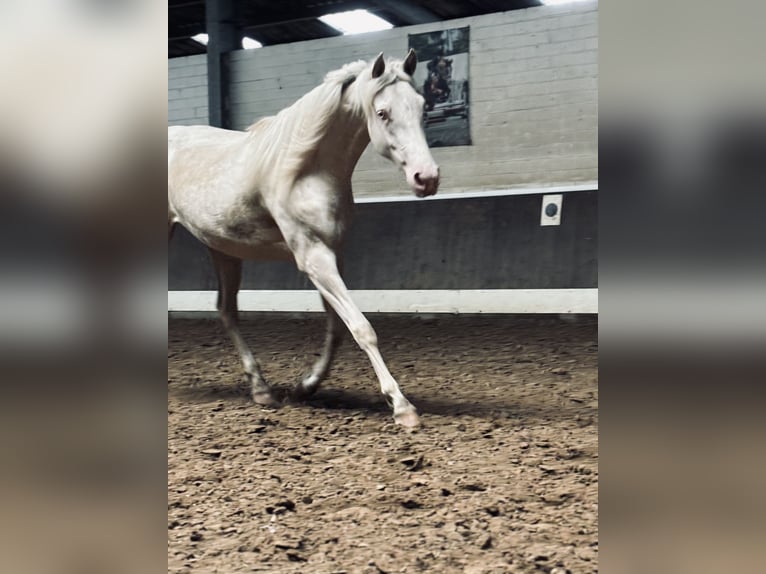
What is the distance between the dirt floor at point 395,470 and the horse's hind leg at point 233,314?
11 cm

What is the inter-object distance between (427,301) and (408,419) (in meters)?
2.40

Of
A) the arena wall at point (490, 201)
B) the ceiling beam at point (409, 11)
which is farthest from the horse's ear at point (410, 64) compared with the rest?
the ceiling beam at point (409, 11)

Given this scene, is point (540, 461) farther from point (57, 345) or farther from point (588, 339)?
point (588, 339)

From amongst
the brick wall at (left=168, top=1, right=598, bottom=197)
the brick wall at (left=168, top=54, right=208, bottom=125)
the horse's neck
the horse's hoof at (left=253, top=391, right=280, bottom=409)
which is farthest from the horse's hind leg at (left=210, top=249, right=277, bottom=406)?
the brick wall at (left=168, top=54, right=208, bottom=125)

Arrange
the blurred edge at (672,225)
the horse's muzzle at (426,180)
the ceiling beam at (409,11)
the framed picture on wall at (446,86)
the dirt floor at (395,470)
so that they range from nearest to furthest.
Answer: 1. the blurred edge at (672,225)
2. the dirt floor at (395,470)
3. the horse's muzzle at (426,180)
4. the framed picture on wall at (446,86)
5. the ceiling beam at (409,11)

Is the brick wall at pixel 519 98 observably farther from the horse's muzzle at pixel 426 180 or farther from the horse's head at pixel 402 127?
the horse's muzzle at pixel 426 180

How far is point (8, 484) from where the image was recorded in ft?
1.52

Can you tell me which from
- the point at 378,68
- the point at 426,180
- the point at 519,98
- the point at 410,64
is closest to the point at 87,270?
the point at 426,180

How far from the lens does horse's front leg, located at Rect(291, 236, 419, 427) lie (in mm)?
2334

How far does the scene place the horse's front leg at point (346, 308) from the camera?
2.33m

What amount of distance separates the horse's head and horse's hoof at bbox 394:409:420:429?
0.68m

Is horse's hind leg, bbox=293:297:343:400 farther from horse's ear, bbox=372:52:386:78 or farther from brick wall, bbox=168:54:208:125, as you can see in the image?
brick wall, bbox=168:54:208:125

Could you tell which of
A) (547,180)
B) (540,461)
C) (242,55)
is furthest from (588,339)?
(242,55)

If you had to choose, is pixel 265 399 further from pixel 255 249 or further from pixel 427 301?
pixel 427 301
